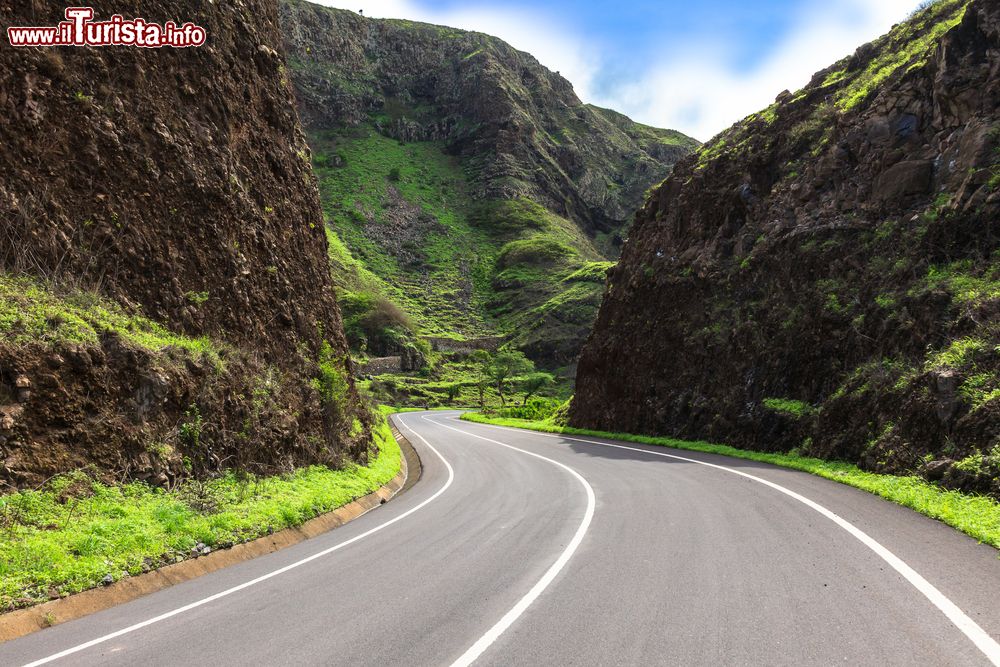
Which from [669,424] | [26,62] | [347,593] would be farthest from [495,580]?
[669,424]

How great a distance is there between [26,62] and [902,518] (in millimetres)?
17808

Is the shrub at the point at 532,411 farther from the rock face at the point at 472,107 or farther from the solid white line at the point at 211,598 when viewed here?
the rock face at the point at 472,107

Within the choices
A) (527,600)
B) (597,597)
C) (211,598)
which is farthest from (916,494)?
(211,598)

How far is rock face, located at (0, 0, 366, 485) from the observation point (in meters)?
9.09

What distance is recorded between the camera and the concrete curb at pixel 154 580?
576 centimetres

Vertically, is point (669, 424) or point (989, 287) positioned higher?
point (989, 287)

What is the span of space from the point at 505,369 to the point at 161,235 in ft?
189

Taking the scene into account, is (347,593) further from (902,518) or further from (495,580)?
(902,518)

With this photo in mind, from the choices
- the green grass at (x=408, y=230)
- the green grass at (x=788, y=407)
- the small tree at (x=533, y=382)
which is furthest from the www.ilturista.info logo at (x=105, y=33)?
the green grass at (x=408, y=230)

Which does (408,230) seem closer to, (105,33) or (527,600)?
(105,33)

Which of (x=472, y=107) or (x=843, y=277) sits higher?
(x=472, y=107)

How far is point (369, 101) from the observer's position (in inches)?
5487

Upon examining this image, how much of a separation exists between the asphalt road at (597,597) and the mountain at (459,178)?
231 ft

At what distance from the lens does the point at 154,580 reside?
23.8 ft
